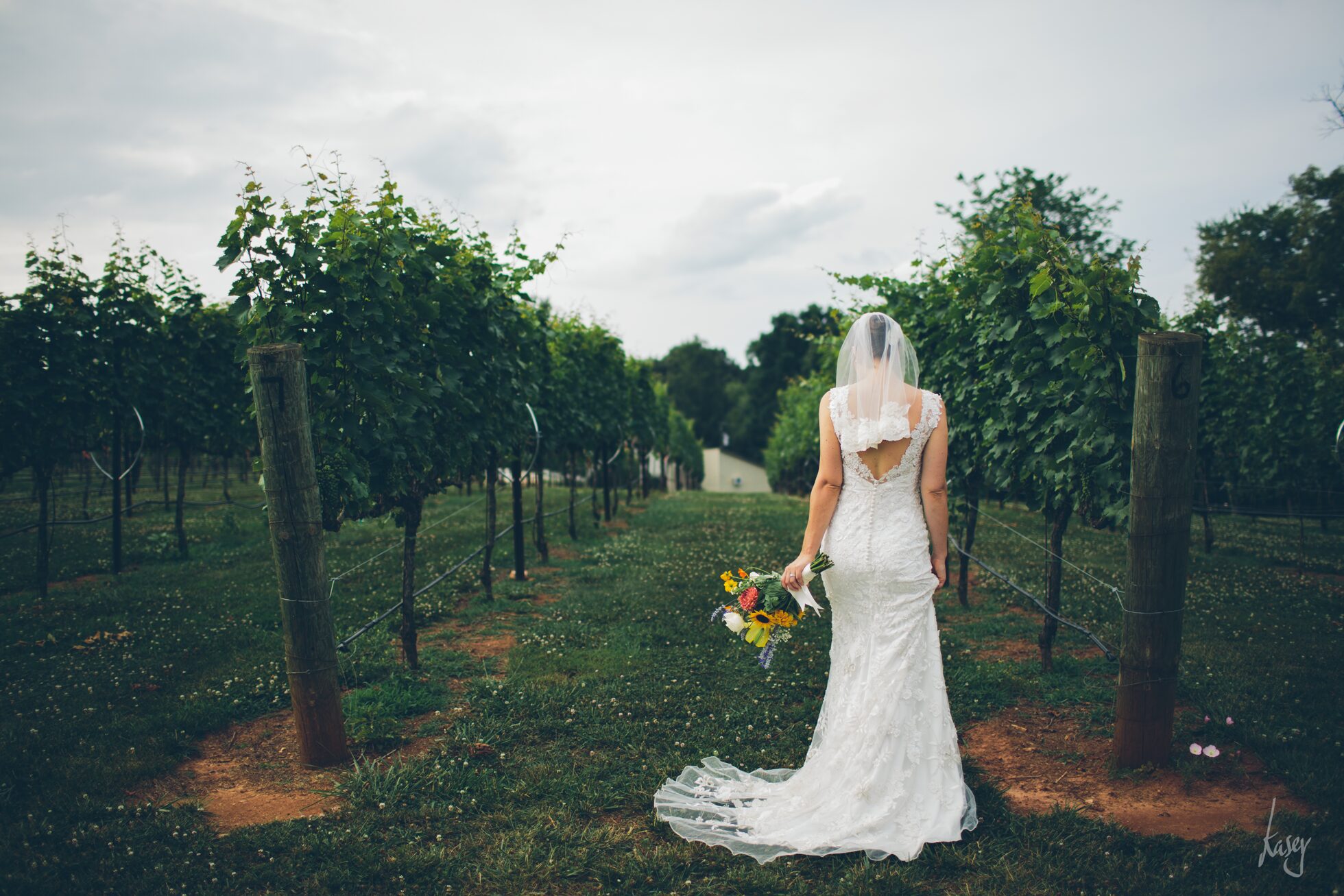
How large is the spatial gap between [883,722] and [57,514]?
21342 millimetres

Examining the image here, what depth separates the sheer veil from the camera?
4.23 metres

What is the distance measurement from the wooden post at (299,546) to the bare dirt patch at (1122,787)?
422cm

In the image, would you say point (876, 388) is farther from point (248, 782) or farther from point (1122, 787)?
point (248, 782)

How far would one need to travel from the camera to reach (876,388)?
4.29 metres

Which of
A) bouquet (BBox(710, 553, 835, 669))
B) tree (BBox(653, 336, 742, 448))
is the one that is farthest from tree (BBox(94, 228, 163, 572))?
tree (BBox(653, 336, 742, 448))

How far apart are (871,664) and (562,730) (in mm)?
2313

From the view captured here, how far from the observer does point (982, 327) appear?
23.2 ft

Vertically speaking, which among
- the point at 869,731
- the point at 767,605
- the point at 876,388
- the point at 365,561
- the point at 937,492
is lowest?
the point at 869,731

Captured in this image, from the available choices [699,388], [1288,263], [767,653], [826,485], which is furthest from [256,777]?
[699,388]

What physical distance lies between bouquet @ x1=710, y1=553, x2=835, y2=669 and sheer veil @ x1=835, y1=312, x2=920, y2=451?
78 centimetres

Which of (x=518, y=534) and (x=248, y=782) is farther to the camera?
(x=518, y=534)

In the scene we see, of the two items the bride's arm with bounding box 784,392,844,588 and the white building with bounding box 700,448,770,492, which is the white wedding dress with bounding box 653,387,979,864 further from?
the white building with bounding box 700,448,770,492

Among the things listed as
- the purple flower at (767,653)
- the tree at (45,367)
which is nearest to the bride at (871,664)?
the purple flower at (767,653)

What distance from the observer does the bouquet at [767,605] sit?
14.0ft
